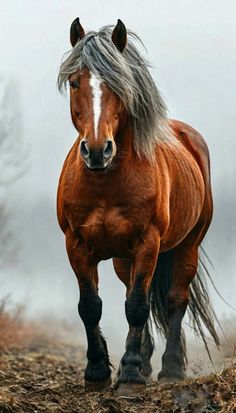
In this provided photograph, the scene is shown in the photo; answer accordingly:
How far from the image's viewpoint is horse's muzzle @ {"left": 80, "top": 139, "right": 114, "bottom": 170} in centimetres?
636

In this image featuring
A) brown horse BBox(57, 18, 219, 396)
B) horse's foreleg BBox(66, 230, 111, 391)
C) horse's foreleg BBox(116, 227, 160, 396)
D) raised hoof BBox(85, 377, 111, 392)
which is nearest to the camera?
brown horse BBox(57, 18, 219, 396)

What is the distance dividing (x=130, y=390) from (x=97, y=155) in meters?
1.66

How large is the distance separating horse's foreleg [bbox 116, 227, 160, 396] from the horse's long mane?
0.66 m

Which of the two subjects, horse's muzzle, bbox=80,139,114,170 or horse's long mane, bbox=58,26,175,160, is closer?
horse's muzzle, bbox=80,139,114,170

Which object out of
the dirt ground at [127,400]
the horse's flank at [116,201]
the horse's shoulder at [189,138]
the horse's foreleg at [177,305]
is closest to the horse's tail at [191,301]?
the horse's foreleg at [177,305]

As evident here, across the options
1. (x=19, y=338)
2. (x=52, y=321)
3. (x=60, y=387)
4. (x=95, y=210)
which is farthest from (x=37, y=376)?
(x=52, y=321)

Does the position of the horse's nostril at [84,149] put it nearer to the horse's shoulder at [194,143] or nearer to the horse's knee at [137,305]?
the horse's knee at [137,305]

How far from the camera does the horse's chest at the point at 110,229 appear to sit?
700cm

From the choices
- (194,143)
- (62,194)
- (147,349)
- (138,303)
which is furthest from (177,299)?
(62,194)

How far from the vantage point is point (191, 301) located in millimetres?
9109

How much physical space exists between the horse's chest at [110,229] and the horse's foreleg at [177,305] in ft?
5.00

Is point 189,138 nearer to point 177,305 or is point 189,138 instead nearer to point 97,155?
point 177,305

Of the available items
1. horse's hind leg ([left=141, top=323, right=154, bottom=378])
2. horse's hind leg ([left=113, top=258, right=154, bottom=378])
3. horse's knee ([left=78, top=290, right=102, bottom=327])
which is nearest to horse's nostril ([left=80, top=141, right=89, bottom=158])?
horse's knee ([left=78, top=290, right=102, bottom=327])

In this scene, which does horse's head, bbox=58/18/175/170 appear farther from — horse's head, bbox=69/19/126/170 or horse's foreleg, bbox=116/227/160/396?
horse's foreleg, bbox=116/227/160/396
